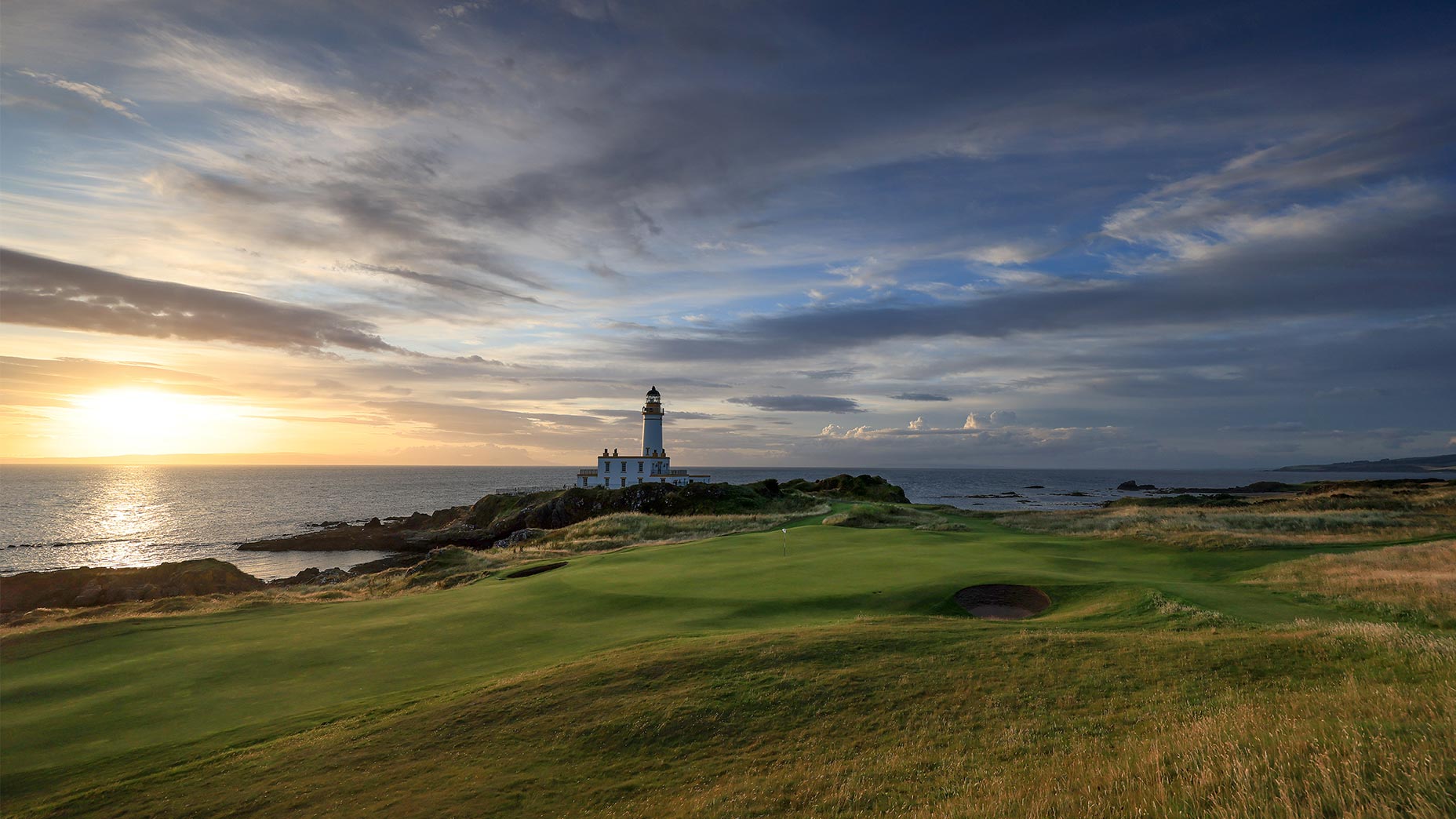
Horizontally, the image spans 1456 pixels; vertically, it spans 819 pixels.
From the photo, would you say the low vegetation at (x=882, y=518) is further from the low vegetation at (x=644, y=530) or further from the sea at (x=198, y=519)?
the sea at (x=198, y=519)

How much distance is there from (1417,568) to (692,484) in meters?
69.2

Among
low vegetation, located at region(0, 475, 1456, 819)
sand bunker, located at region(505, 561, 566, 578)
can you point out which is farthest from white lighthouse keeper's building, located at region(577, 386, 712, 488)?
low vegetation, located at region(0, 475, 1456, 819)

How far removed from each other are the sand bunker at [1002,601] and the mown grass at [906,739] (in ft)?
18.3

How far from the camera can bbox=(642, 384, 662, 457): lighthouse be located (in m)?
100

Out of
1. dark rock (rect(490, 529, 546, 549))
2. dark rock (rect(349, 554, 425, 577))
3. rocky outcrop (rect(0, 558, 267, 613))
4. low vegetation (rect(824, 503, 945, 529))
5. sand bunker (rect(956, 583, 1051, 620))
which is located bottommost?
dark rock (rect(349, 554, 425, 577))

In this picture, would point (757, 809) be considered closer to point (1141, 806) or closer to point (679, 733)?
point (679, 733)

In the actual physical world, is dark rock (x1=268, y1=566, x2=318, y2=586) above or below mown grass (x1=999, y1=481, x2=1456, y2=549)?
below

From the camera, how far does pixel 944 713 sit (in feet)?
38.0

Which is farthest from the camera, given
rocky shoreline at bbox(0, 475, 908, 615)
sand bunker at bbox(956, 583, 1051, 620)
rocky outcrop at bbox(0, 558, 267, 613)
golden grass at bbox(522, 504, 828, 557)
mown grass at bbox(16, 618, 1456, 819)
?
golden grass at bbox(522, 504, 828, 557)

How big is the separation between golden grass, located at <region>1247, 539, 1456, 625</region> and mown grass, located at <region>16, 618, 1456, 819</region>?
7413 mm

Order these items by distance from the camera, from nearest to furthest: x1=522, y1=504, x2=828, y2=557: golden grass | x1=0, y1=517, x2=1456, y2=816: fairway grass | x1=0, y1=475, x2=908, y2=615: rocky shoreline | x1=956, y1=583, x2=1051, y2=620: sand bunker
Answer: x1=0, y1=517, x2=1456, y2=816: fairway grass
x1=956, y1=583, x2=1051, y2=620: sand bunker
x1=0, y1=475, x2=908, y2=615: rocky shoreline
x1=522, y1=504, x2=828, y2=557: golden grass

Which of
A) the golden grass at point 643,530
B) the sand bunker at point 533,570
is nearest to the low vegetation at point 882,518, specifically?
the golden grass at point 643,530

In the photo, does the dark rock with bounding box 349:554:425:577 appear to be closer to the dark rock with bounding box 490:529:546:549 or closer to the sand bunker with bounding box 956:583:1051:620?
the dark rock with bounding box 490:529:546:549

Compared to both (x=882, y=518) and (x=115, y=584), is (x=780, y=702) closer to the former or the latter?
(x=882, y=518)
